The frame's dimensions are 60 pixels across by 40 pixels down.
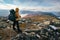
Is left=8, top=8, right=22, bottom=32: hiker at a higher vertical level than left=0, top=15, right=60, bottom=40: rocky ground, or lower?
higher

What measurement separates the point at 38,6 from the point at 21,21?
0.29 metres

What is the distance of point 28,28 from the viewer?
5.87 ft

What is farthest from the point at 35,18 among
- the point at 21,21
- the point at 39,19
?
the point at 21,21

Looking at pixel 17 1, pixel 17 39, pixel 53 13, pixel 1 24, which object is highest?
pixel 17 1

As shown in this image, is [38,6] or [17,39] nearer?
[17,39]

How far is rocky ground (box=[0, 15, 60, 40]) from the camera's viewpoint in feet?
5.73

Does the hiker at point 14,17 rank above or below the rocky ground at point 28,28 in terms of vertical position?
above

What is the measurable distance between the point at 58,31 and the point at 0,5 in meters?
0.76

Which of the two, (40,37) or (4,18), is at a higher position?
(4,18)

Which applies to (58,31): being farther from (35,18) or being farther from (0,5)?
(0,5)

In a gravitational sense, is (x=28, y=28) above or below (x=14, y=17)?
below

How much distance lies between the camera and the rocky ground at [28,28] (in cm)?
175

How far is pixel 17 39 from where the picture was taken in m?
1.74

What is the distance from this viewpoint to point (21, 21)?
180cm
